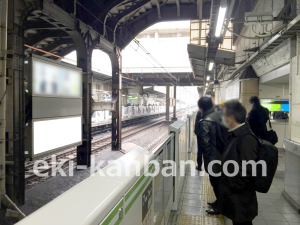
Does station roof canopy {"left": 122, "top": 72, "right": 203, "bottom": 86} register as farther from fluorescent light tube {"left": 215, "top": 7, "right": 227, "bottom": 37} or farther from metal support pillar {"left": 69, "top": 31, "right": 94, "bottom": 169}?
fluorescent light tube {"left": 215, "top": 7, "right": 227, "bottom": 37}

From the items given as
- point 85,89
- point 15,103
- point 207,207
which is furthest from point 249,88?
point 15,103

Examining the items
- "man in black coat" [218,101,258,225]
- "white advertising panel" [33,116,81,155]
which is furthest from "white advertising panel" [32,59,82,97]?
"man in black coat" [218,101,258,225]

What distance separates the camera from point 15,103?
3.81 meters

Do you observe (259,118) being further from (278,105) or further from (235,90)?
(235,90)

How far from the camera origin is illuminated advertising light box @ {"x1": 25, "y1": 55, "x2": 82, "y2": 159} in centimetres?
406

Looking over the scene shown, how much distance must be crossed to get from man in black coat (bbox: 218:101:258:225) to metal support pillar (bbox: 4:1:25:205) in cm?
331

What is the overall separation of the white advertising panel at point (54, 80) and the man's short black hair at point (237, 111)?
Result: 335cm

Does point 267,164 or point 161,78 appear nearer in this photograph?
point 267,164

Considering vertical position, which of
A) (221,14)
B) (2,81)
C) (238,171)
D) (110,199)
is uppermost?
(221,14)

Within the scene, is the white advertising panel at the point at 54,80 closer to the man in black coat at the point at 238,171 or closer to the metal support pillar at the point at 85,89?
the metal support pillar at the point at 85,89

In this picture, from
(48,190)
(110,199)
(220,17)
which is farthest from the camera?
(48,190)

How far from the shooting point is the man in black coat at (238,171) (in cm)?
207

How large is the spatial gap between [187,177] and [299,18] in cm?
356

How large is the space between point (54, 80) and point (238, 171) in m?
3.75
